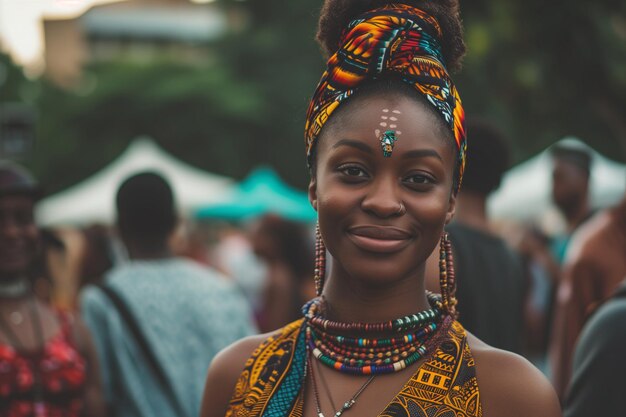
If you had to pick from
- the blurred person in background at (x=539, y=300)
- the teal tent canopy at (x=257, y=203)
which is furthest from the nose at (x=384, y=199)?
the teal tent canopy at (x=257, y=203)

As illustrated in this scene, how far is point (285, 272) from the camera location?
8.00 metres

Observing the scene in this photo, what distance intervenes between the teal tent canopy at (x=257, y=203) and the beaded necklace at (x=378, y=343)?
14744 millimetres

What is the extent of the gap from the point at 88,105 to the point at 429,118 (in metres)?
38.4

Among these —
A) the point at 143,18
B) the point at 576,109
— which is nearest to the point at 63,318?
the point at 576,109

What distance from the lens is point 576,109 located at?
40.8 feet

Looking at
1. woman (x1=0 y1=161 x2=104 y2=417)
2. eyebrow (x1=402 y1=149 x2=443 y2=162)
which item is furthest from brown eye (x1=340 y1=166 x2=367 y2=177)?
woman (x1=0 y1=161 x2=104 y2=417)

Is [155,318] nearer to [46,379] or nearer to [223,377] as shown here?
[46,379]

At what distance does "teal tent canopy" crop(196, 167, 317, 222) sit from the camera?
17531mm

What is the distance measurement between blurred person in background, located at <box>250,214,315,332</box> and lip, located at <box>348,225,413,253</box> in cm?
566

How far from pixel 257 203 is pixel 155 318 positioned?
1354 cm

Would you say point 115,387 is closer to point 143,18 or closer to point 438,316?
point 438,316

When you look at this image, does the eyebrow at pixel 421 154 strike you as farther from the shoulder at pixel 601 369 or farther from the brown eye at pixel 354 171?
the shoulder at pixel 601 369

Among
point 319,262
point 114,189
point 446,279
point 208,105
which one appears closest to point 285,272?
point 319,262

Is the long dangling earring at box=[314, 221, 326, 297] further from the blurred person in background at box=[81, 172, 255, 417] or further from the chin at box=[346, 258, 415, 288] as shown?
the blurred person in background at box=[81, 172, 255, 417]
